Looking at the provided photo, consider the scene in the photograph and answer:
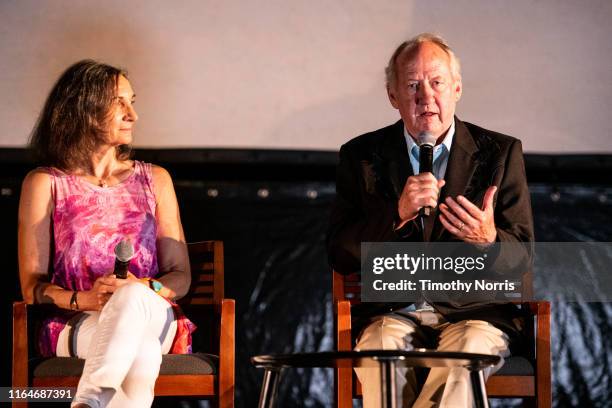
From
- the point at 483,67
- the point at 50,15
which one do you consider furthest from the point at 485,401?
the point at 50,15

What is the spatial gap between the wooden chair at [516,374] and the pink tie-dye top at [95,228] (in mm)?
529

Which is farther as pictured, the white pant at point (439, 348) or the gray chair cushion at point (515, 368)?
the gray chair cushion at point (515, 368)

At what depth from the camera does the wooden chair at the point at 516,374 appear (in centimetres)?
274

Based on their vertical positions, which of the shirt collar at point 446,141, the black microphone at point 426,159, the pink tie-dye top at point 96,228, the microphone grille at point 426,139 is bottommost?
the pink tie-dye top at point 96,228

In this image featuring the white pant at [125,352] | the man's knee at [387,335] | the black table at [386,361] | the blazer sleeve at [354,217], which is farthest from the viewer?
the blazer sleeve at [354,217]

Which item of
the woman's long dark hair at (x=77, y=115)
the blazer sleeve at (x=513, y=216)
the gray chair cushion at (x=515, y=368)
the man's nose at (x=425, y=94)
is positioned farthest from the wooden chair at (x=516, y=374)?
the woman's long dark hair at (x=77, y=115)

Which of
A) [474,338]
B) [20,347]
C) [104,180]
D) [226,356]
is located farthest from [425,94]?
[20,347]

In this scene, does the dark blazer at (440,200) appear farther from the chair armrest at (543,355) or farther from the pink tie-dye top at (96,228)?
the pink tie-dye top at (96,228)

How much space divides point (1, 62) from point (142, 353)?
5.40 feet

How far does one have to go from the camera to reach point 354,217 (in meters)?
3.05

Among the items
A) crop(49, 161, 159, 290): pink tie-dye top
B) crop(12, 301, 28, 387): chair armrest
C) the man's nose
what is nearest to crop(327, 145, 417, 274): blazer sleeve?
the man's nose

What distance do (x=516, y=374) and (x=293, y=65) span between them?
5.31 ft

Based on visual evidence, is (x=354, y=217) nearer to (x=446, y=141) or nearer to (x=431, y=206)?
(x=446, y=141)

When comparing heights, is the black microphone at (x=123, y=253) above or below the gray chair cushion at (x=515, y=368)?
above
